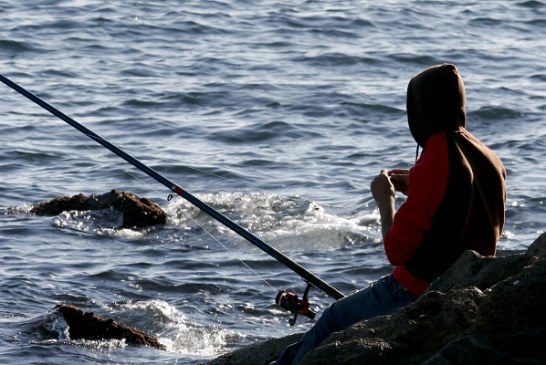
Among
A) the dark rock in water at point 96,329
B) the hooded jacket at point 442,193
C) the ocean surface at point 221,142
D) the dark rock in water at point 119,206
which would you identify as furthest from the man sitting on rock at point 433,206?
the dark rock in water at point 119,206

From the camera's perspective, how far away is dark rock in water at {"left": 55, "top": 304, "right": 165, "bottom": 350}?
6.42 meters

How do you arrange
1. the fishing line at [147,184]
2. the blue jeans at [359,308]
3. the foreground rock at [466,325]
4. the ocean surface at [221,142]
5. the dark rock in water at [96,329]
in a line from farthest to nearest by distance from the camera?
the fishing line at [147,184] < the ocean surface at [221,142] < the dark rock in water at [96,329] < the blue jeans at [359,308] < the foreground rock at [466,325]

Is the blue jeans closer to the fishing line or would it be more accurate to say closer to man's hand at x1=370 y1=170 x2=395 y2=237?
man's hand at x1=370 y1=170 x2=395 y2=237

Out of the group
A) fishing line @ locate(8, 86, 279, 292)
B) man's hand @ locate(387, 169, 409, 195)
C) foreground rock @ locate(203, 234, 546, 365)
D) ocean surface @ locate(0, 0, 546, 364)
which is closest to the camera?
foreground rock @ locate(203, 234, 546, 365)

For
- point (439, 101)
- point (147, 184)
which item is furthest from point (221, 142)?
point (439, 101)

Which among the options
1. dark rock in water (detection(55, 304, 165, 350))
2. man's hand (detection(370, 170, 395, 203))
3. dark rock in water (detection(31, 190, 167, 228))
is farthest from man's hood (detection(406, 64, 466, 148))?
dark rock in water (detection(31, 190, 167, 228))

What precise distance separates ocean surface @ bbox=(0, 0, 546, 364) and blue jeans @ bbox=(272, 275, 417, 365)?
74.9 inches

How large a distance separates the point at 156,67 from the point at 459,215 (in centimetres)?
1172

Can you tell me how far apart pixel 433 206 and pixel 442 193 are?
55 mm

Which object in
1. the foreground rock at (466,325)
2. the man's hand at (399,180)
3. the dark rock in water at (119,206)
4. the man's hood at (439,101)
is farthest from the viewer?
the dark rock in water at (119,206)

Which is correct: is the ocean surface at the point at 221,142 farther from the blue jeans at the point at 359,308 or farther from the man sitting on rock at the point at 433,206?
the man sitting on rock at the point at 433,206

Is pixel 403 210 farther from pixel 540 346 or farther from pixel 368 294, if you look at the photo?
pixel 540 346

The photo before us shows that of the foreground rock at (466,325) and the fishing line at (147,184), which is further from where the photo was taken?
the fishing line at (147,184)

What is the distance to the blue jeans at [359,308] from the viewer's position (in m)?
4.30
